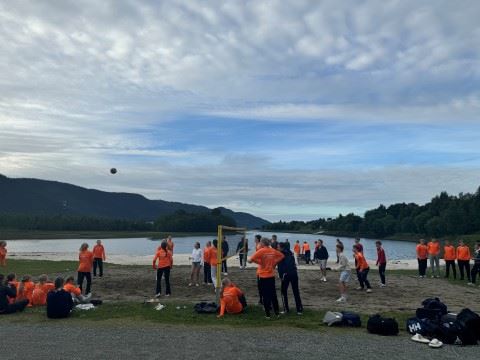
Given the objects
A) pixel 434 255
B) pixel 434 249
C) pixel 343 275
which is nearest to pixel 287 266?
pixel 343 275

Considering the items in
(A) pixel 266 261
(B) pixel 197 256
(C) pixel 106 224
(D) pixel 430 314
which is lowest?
(D) pixel 430 314

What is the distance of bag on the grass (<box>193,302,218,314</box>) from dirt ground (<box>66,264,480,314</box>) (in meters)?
2.11

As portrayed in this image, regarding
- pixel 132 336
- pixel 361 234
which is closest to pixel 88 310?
pixel 132 336

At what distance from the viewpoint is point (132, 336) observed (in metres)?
10.0

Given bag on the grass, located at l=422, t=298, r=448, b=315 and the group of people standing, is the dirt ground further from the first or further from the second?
bag on the grass, located at l=422, t=298, r=448, b=315

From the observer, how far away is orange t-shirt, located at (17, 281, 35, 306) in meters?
13.7

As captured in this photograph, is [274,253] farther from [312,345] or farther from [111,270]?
[111,270]

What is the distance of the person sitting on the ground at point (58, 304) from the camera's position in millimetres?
12023

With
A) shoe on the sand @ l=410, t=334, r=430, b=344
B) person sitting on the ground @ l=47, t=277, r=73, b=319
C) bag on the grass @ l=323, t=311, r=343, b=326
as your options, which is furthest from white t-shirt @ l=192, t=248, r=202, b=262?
shoe on the sand @ l=410, t=334, r=430, b=344

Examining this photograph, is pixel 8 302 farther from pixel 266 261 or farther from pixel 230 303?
pixel 266 261

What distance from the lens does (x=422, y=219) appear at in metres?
144

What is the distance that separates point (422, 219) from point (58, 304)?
474 ft

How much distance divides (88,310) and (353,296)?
8.31 metres

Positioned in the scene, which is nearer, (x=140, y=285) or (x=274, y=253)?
(x=274, y=253)
